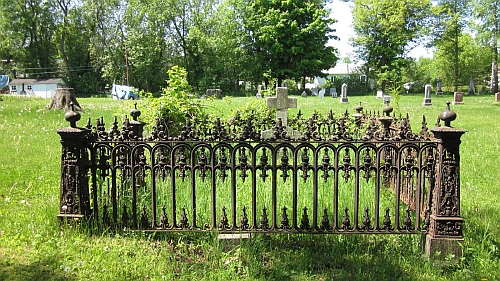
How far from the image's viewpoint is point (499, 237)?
4.34 m

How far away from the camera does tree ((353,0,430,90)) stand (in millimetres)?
46375

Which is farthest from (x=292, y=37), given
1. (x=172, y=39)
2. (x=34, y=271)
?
(x=34, y=271)

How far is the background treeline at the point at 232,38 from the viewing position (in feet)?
152

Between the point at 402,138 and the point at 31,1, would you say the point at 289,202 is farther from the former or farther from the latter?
the point at 31,1

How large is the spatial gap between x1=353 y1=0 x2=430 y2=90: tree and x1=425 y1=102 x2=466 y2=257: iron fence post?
43.0 meters

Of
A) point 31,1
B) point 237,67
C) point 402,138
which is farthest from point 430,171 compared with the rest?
point 31,1

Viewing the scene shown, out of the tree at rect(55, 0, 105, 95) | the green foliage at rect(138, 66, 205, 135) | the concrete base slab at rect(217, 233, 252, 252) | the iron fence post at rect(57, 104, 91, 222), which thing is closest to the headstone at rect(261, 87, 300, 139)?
the green foliage at rect(138, 66, 205, 135)

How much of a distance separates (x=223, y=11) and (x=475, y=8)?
2854cm

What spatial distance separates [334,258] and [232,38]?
46662 millimetres

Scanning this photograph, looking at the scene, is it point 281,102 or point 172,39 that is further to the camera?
point 172,39

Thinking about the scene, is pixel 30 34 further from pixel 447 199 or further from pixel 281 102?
pixel 447 199

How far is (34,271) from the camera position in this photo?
3.53 metres

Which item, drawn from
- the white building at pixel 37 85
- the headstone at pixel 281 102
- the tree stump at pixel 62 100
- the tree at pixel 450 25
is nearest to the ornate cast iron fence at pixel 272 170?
the headstone at pixel 281 102

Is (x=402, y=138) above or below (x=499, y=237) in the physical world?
above
